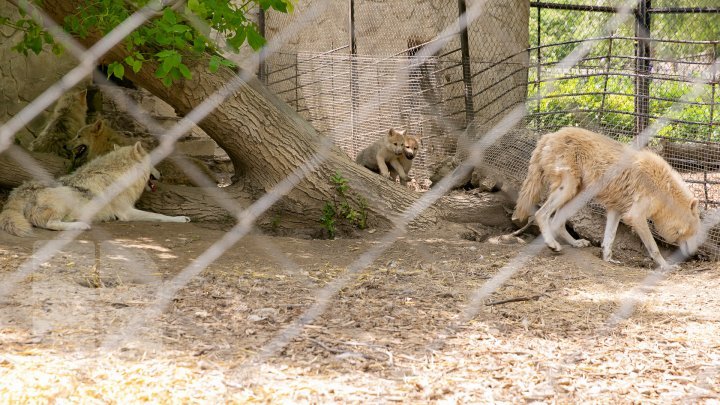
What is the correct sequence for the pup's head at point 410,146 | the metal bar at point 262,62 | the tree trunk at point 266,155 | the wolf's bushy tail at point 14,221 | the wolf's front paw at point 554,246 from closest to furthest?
the wolf's bushy tail at point 14,221, the tree trunk at point 266,155, the wolf's front paw at point 554,246, the pup's head at point 410,146, the metal bar at point 262,62

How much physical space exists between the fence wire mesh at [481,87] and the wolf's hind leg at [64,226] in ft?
0.58

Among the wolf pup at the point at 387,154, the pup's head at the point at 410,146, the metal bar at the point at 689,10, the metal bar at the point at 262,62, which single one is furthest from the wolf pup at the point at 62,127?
the metal bar at the point at 689,10

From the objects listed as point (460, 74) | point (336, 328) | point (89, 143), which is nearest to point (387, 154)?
point (460, 74)

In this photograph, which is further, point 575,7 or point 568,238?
point 575,7

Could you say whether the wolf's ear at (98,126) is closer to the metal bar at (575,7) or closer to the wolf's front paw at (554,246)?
the wolf's front paw at (554,246)

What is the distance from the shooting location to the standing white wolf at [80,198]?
A: 6164 millimetres

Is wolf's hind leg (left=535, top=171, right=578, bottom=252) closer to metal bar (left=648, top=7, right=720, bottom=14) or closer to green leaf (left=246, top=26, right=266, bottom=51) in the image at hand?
metal bar (left=648, top=7, right=720, bottom=14)

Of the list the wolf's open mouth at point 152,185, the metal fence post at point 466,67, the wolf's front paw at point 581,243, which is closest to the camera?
the wolf's front paw at point 581,243

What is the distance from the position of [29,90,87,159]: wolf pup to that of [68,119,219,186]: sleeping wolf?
0.26m

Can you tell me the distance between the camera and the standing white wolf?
6.16m

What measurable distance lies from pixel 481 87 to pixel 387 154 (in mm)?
1864

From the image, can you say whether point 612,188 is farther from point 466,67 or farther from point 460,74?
point 460,74

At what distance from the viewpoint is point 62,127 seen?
8.12 metres

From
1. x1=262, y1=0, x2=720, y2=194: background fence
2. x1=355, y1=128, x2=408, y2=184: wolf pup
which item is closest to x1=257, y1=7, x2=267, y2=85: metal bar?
x1=262, y1=0, x2=720, y2=194: background fence
